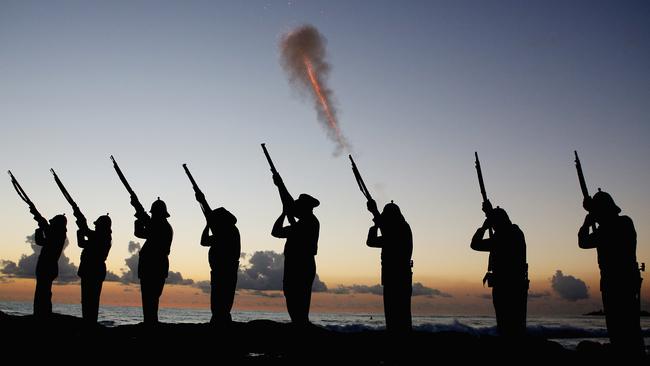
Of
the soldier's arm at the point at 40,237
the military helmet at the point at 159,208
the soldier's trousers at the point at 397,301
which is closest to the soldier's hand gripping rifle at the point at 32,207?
the soldier's arm at the point at 40,237

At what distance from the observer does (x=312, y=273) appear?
424 inches

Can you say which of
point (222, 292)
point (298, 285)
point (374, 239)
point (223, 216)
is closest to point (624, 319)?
point (374, 239)

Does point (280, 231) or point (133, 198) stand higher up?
point (133, 198)

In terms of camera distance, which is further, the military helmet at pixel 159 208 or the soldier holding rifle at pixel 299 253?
the military helmet at pixel 159 208

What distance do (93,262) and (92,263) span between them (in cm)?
4

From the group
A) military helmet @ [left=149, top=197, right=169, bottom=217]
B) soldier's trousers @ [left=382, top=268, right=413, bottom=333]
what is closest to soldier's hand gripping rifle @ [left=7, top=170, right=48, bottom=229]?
military helmet @ [left=149, top=197, right=169, bottom=217]

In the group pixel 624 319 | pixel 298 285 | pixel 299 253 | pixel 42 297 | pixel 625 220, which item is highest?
pixel 625 220

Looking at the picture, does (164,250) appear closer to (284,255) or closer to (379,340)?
(284,255)

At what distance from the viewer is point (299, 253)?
10.7 metres

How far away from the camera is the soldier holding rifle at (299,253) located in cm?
1053

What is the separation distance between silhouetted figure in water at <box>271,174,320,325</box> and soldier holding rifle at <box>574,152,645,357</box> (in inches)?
212

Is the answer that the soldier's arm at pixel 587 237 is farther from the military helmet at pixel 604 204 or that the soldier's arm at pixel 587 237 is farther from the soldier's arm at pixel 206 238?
the soldier's arm at pixel 206 238

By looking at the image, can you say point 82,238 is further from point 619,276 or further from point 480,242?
point 619,276

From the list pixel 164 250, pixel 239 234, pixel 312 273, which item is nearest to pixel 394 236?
pixel 312 273
